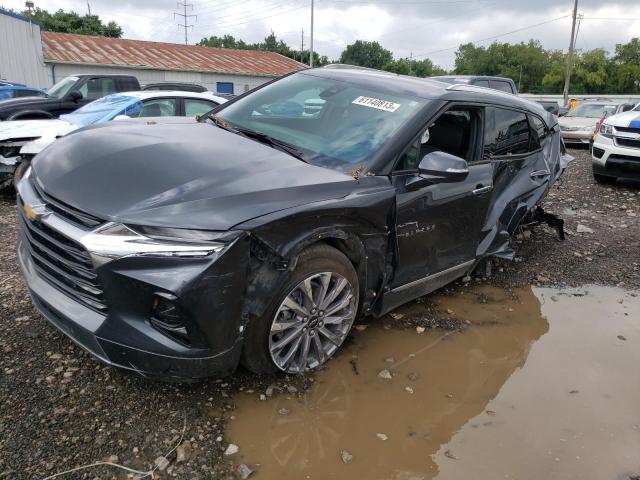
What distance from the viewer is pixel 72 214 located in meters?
2.33

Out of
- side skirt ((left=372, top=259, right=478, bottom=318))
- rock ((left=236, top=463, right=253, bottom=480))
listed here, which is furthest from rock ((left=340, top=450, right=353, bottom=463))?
side skirt ((left=372, top=259, right=478, bottom=318))

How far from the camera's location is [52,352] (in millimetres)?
2941

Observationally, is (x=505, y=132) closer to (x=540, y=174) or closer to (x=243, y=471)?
(x=540, y=174)

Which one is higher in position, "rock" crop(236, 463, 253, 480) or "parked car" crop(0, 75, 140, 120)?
"parked car" crop(0, 75, 140, 120)

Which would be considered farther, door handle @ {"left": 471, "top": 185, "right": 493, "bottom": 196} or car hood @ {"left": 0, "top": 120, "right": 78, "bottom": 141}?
car hood @ {"left": 0, "top": 120, "right": 78, "bottom": 141}

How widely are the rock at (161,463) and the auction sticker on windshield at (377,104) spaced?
2.40 m

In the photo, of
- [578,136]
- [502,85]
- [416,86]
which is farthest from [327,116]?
[578,136]

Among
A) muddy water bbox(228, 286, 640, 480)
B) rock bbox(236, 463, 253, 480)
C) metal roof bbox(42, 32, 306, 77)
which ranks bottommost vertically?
muddy water bbox(228, 286, 640, 480)

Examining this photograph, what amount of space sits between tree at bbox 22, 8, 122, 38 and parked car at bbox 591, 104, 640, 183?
46.7 m

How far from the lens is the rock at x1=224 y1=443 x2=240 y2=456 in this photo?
Result: 2355mm

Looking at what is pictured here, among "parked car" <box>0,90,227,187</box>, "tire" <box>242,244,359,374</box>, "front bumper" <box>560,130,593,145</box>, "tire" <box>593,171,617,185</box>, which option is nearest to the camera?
"tire" <box>242,244,359,374</box>

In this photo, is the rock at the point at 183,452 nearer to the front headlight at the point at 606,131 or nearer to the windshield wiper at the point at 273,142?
the windshield wiper at the point at 273,142

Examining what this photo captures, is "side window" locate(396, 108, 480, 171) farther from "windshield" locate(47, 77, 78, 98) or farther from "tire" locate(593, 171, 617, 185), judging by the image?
"windshield" locate(47, 77, 78, 98)

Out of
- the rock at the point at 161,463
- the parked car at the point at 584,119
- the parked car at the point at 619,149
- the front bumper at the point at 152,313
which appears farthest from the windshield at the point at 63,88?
the parked car at the point at 584,119
